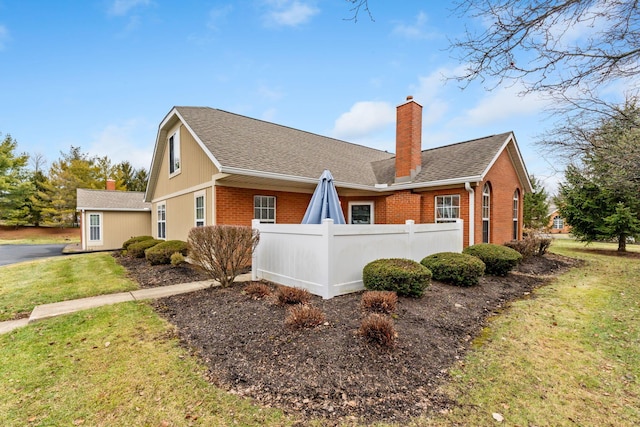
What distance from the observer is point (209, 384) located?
9.75 ft

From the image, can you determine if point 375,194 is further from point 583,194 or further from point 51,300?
point 583,194

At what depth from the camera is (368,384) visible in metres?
2.94

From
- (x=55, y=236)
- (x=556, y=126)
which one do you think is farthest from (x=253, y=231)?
(x=55, y=236)

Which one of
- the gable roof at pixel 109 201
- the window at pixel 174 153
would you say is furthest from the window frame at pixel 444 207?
the gable roof at pixel 109 201

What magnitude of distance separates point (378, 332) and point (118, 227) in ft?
72.3

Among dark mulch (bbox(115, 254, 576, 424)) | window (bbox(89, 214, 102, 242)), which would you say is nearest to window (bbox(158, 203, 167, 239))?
window (bbox(89, 214, 102, 242))

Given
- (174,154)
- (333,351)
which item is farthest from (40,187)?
(333,351)

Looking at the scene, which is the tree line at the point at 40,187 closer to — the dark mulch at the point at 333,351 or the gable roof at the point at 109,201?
the gable roof at the point at 109,201

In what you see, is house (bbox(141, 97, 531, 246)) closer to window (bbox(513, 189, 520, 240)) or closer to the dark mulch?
window (bbox(513, 189, 520, 240))

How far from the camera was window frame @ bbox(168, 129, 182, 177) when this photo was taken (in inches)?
465

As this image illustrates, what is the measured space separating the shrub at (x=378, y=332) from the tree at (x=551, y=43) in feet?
12.0

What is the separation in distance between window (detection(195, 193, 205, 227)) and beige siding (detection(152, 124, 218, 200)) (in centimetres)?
50

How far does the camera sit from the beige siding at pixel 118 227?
19094 mm

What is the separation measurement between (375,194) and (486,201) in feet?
14.8
